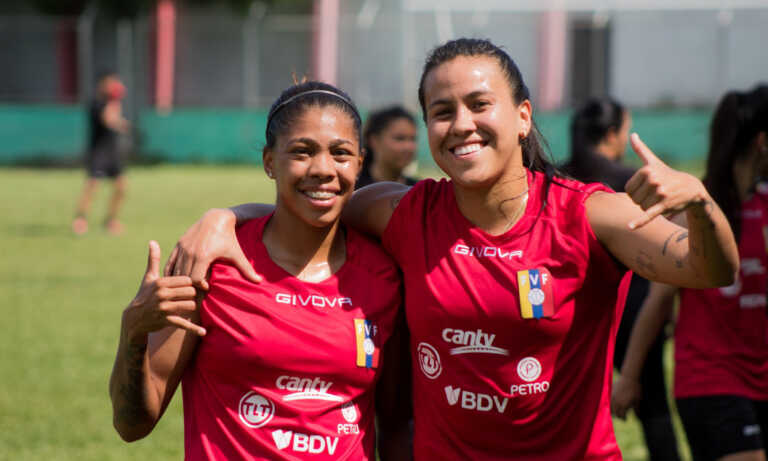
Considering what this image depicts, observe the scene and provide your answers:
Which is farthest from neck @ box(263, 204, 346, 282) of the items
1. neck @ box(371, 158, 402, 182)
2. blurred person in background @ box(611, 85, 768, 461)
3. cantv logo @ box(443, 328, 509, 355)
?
neck @ box(371, 158, 402, 182)

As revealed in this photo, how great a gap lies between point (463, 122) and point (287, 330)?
847 mm

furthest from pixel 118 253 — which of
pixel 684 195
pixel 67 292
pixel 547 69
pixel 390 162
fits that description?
pixel 547 69

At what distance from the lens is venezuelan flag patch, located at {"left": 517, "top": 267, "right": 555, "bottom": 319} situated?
294 centimetres

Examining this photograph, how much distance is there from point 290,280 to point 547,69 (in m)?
Result: 25.5

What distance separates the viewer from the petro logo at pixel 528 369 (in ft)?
9.80

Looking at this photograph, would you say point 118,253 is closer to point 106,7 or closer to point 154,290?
point 154,290

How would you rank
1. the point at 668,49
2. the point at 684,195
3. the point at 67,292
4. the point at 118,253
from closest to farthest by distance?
the point at 684,195 < the point at 67,292 < the point at 118,253 < the point at 668,49

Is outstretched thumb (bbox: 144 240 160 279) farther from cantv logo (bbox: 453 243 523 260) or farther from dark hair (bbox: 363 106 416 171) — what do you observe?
dark hair (bbox: 363 106 416 171)

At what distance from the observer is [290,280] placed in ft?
10.1

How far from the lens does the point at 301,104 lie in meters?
3.13

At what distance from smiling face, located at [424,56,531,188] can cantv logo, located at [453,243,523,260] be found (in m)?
0.20

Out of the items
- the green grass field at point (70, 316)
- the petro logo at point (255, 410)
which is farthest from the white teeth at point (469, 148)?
the green grass field at point (70, 316)

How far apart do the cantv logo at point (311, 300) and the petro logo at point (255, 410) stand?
0.31 metres

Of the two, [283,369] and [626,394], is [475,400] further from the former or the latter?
[626,394]
